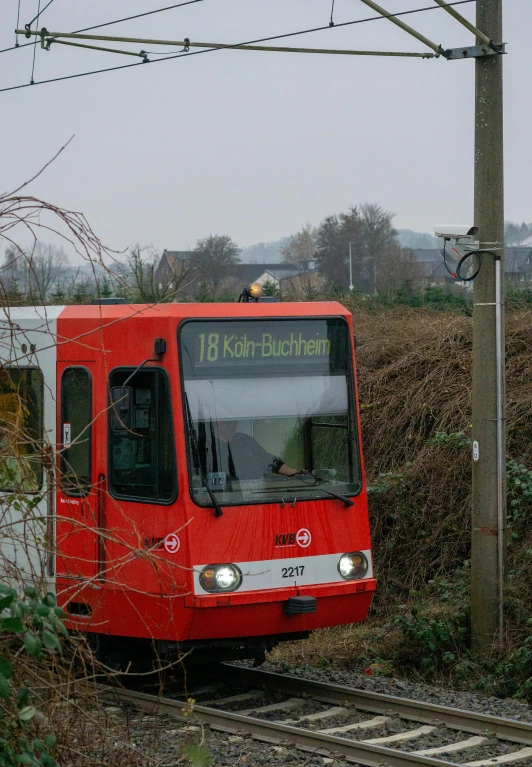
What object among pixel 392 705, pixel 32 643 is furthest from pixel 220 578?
pixel 32 643

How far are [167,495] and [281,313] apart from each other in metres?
1.71

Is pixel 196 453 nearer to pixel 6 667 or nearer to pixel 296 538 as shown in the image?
pixel 296 538

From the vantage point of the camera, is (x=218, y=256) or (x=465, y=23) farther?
(x=218, y=256)

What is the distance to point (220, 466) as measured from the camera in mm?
8188

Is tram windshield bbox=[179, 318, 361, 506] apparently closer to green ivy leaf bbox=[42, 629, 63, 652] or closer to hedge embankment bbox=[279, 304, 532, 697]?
hedge embankment bbox=[279, 304, 532, 697]

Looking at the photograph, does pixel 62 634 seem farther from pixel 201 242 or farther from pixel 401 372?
pixel 201 242

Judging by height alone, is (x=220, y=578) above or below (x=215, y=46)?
below

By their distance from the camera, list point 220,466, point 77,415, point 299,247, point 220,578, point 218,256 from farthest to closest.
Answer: point 299,247
point 218,256
point 77,415
point 220,466
point 220,578

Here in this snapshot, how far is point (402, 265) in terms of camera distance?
54188 mm

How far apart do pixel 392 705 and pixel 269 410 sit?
2.37 meters

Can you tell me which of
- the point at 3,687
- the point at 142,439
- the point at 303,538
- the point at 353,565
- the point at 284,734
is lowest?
the point at 284,734

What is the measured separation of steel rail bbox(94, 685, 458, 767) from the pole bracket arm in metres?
5.87

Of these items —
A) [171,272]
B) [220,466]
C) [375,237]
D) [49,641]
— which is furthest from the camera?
[375,237]

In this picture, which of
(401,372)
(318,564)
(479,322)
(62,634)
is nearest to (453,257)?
(479,322)
